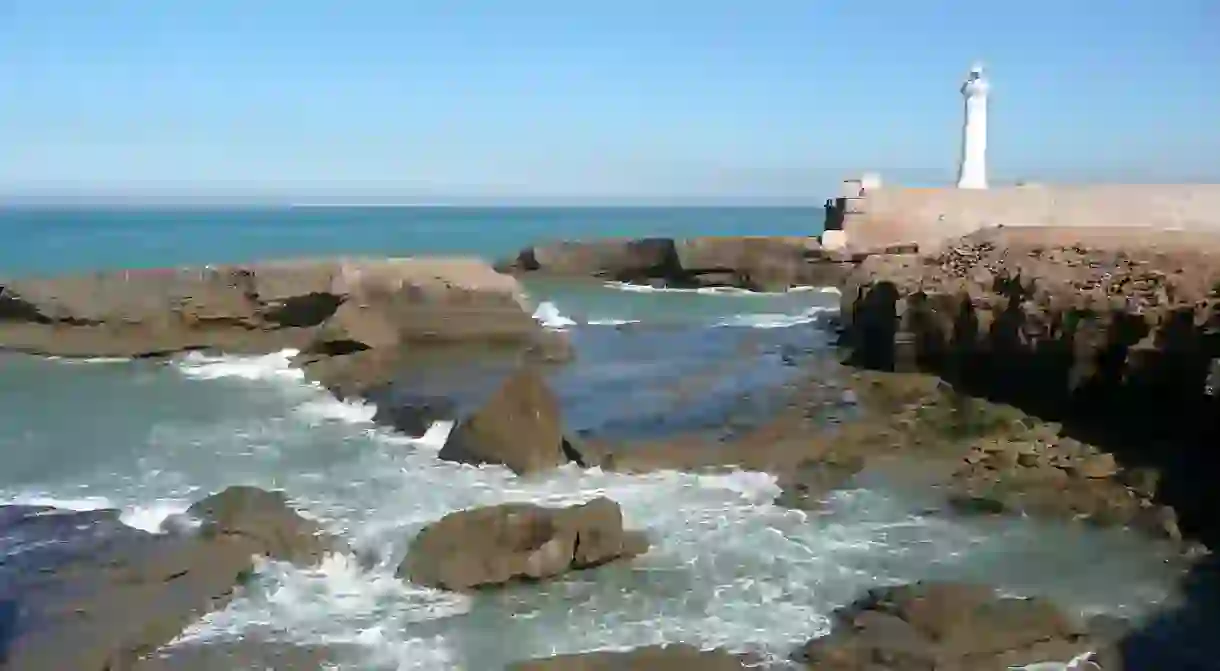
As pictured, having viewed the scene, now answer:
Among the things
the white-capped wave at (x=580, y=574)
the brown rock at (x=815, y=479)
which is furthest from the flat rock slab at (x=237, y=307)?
the brown rock at (x=815, y=479)

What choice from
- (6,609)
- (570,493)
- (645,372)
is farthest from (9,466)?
(645,372)

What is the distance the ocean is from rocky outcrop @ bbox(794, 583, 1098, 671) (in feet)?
1.08

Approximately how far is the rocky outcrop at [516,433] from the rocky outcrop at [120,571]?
7.97 feet

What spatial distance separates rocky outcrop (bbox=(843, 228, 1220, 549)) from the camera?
11.0 m

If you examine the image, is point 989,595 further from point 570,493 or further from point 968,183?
point 968,183

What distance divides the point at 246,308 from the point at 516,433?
1058 centimetres

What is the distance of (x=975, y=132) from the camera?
31.3m

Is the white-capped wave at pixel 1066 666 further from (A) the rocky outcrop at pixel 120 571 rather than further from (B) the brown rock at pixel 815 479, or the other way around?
(A) the rocky outcrop at pixel 120 571

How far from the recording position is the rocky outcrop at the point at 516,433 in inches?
445

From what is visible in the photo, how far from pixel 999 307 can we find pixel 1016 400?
4.21 feet

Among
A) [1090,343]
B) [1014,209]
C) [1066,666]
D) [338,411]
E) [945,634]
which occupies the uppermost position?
[1014,209]

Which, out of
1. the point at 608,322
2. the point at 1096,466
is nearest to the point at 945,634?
the point at 1096,466

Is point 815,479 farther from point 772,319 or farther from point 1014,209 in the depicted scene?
point 1014,209

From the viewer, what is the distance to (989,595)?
765 cm
